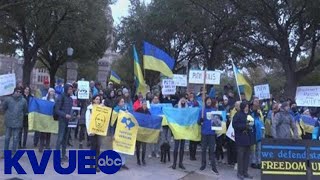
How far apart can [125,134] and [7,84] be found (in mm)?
3842

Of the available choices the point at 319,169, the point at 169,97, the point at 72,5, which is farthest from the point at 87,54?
the point at 319,169

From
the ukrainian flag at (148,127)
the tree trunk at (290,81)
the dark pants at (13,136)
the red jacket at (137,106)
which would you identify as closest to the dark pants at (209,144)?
the ukrainian flag at (148,127)

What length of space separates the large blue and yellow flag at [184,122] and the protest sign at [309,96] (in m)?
4.64

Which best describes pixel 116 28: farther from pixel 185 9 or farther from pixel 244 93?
pixel 244 93

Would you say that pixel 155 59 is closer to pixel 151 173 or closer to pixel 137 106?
pixel 137 106

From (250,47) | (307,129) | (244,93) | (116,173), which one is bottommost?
(116,173)

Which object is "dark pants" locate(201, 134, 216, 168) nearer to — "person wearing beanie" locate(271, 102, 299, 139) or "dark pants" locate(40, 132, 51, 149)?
"person wearing beanie" locate(271, 102, 299, 139)

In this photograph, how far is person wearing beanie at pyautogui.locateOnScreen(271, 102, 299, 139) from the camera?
13.0 meters

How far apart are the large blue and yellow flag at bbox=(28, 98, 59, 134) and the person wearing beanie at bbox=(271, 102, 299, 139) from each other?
5851mm

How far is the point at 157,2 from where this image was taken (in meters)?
35.3

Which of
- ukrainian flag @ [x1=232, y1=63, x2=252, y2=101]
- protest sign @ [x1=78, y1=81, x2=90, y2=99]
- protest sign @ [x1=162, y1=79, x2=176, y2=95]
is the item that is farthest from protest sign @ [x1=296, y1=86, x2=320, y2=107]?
protest sign @ [x1=78, y1=81, x2=90, y2=99]

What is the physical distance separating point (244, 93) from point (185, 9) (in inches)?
631

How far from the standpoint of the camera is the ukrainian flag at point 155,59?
14109 millimetres

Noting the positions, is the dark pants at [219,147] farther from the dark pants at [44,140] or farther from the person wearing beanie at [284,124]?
the dark pants at [44,140]
